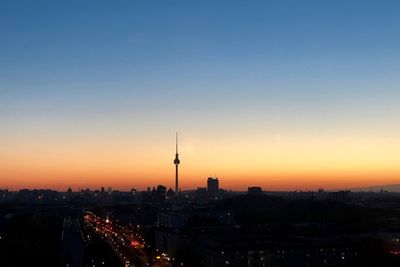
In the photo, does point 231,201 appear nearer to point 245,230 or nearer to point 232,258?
point 245,230

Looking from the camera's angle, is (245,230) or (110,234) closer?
(245,230)

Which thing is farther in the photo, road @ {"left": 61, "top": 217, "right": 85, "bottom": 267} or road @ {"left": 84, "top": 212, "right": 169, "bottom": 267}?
road @ {"left": 84, "top": 212, "right": 169, "bottom": 267}

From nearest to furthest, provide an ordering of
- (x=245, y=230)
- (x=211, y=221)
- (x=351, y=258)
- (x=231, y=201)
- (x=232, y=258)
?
(x=232, y=258), (x=351, y=258), (x=245, y=230), (x=211, y=221), (x=231, y=201)

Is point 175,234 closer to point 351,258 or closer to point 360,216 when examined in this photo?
point 351,258

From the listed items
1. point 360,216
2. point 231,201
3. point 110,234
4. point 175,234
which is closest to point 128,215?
point 231,201

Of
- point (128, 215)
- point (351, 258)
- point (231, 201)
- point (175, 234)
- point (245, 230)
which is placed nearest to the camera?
point (351, 258)

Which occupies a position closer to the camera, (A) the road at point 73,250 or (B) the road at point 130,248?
(A) the road at point 73,250

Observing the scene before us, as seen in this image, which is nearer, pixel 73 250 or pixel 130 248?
pixel 73 250

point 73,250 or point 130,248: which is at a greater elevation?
point 73,250

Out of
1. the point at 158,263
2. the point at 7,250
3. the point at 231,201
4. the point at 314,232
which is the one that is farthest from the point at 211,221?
the point at 231,201
